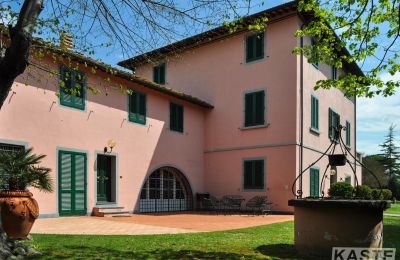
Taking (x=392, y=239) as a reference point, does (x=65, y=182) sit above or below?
above

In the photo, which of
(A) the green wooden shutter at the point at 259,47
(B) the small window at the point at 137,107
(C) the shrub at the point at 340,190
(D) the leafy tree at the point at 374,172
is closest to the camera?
(B) the small window at the point at 137,107

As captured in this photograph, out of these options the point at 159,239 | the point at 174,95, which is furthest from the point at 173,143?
the point at 159,239

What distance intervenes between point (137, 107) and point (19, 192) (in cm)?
885

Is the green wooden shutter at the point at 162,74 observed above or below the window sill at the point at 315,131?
above

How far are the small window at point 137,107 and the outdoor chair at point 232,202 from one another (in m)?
4.78

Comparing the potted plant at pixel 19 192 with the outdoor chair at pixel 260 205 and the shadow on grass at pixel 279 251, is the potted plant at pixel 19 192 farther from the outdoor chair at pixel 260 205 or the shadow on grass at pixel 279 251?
the outdoor chair at pixel 260 205

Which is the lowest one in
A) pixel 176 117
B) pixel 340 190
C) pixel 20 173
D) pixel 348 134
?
pixel 340 190

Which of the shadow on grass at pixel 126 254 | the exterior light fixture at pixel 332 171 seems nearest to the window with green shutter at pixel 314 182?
the exterior light fixture at pixel 332 171

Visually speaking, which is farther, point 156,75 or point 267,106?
point 156,75

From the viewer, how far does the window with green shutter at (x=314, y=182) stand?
1756 centimetres

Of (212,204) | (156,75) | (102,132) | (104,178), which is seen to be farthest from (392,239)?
(156,75)

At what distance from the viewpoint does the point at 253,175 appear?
1728 centimetres

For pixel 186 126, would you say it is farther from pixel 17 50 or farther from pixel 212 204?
pixel 17 50

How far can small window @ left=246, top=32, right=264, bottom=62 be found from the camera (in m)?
17.5
